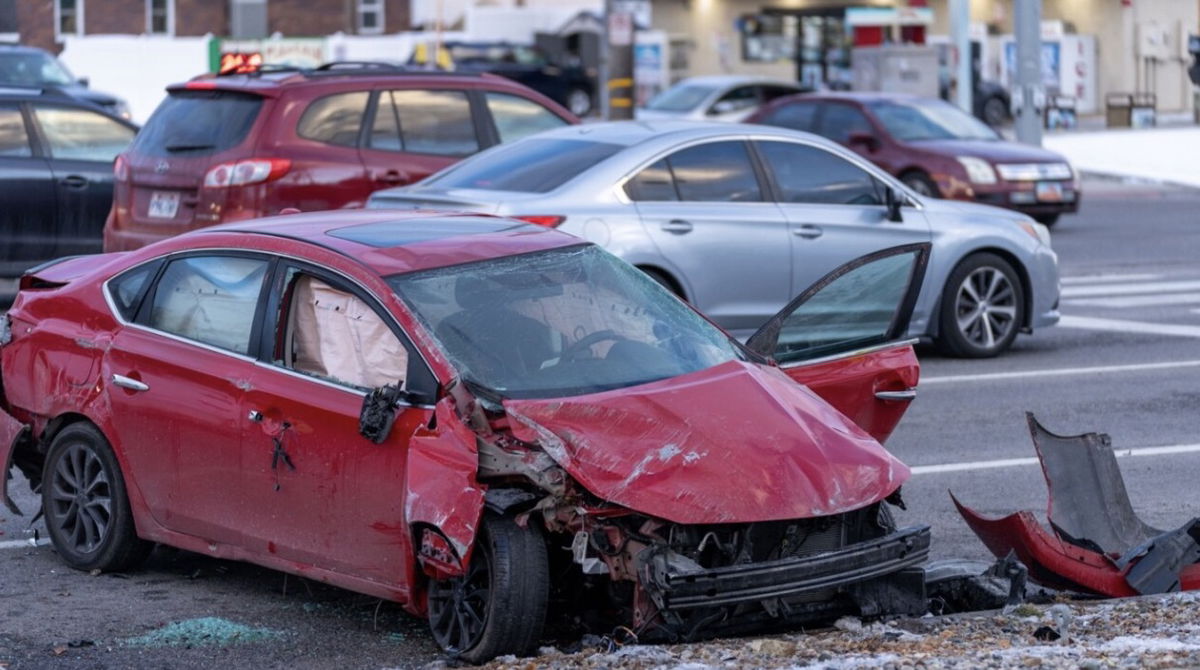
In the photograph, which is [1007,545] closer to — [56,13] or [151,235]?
[151,235]

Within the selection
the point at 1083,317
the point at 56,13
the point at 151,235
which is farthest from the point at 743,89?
the point at 56,13

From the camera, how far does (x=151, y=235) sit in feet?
43.0

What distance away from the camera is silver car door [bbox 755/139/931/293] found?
12.1 meters

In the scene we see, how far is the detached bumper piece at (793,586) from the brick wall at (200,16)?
170 feet

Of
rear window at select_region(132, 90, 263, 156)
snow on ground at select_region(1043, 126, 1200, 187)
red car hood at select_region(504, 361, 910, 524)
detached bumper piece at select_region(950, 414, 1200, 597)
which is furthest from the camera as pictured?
snow on ground at select_region(1043, 126, 1200, 187)

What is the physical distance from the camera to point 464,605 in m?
6.07

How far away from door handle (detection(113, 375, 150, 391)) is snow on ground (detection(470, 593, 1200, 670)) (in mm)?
2071

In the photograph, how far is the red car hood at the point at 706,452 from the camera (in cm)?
589

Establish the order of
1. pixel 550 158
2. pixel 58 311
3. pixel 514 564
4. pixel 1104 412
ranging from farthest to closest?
pixel 550 158
pixel 1104 412
pixel 58 311
pixel 514 564

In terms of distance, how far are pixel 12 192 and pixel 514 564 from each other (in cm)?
990

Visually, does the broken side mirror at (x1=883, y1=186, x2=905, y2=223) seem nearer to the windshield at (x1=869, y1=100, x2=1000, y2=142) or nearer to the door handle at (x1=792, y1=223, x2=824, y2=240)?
the door handle at (x1=792, y1=223, x2=824, y2=240)

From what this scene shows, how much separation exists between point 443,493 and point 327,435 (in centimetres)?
65

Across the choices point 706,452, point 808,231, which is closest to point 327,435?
point 706,452

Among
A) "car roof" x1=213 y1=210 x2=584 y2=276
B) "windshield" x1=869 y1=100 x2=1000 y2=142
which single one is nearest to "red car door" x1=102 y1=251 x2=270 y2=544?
"car roof" x1=213 y1=210 x2=584 y2=276
